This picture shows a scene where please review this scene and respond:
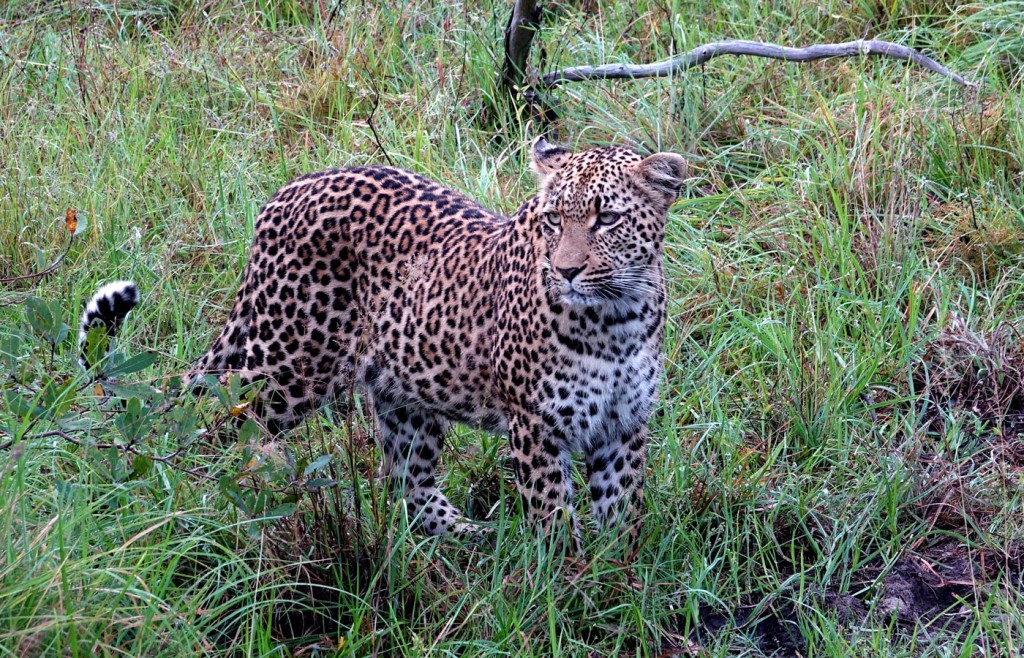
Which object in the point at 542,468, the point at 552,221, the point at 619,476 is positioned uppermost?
the point at 552,221

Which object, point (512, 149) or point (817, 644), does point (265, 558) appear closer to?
point (817, 644)

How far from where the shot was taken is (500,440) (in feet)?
18.2

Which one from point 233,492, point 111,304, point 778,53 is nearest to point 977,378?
point 778,53

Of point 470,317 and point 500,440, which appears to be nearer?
point 470,317

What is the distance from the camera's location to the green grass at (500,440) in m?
4.16

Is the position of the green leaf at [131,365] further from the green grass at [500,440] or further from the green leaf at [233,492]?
the green leaf at [233,492]

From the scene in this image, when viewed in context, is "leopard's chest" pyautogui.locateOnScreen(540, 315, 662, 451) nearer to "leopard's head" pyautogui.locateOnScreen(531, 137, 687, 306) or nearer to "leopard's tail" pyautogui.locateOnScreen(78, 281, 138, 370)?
"leopard's head" pyautogui.locateOnScreen(531, 137, 687, 306)

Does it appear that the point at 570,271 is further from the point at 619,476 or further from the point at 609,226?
the point at 619,476

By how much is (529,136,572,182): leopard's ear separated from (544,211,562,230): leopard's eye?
20 centimetres

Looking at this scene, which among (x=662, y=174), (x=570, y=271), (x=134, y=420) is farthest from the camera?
(x=662, y=174)

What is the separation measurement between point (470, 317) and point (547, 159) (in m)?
0.71

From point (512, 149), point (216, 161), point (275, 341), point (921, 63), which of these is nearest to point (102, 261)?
point (216, 161)

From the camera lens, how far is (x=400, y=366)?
17.7ft

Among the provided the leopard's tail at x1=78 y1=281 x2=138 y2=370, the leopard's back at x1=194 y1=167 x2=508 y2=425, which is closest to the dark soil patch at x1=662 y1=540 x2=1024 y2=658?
the leopard's back at x1=194 y1=167 x2=508 y2=425
